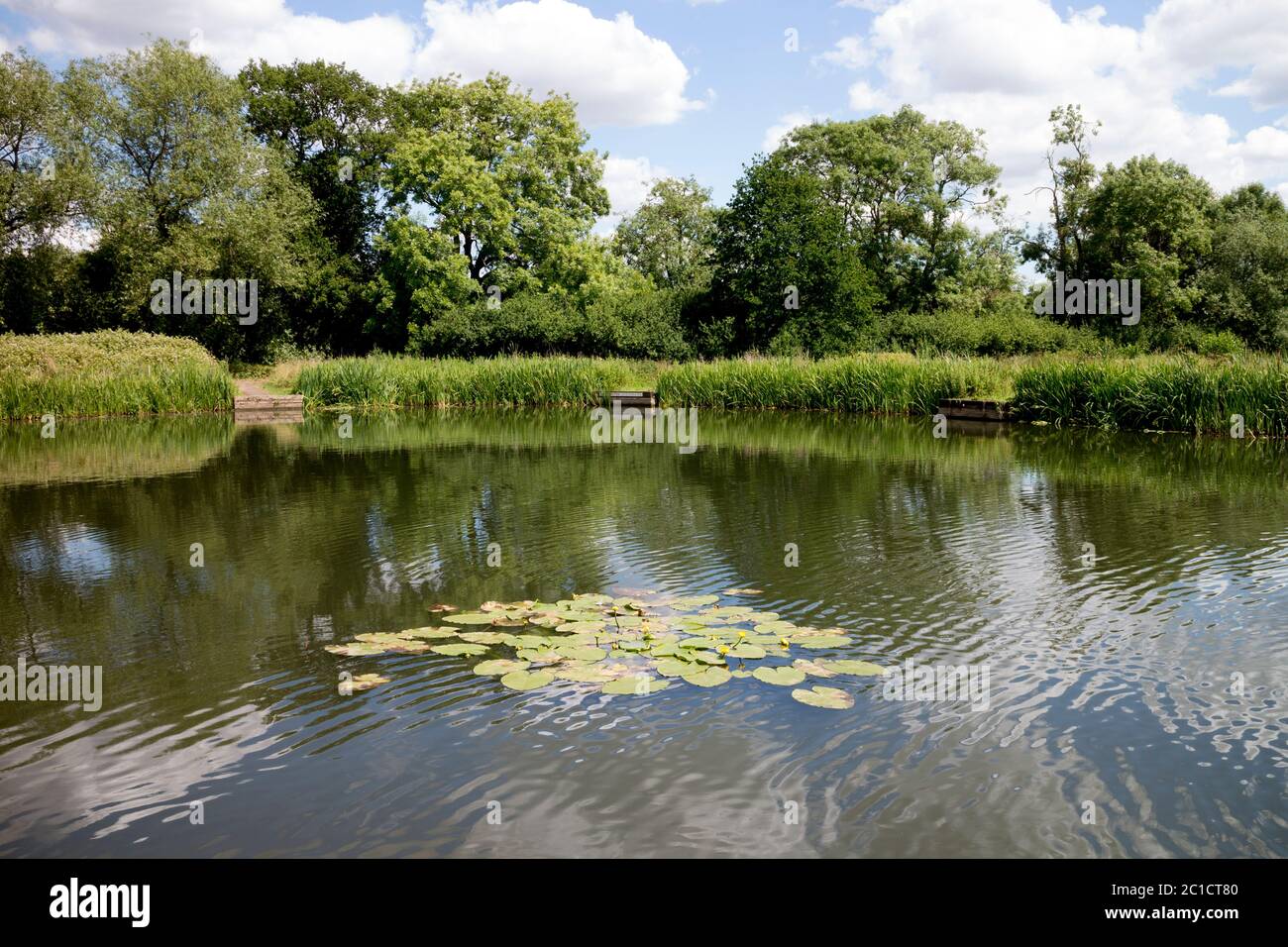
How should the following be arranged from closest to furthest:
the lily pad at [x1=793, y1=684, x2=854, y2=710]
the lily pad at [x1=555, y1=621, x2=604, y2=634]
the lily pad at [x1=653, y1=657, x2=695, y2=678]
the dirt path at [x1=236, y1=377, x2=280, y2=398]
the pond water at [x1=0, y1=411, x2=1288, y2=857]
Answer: the pond water at [x1=0, y1=411, x2=1288, y2=857]
the lily pad at [x1=793, y1=684, x2=854, y2=710]
the lily pad at [x1=653, y1=657, x2=695, y2=678]
the lily pad at [x1=555, y1=621, x2=604, y2=634]
the dirt path at [x1=236, y1=377, x2=280, y2=398]

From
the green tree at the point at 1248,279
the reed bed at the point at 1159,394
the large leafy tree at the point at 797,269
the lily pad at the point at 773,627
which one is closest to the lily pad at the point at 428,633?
the lily pad at the point at 773,627

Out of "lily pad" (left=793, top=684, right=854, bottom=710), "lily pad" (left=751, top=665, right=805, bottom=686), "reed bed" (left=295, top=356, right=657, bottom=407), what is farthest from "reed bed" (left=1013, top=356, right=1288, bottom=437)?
"lily pad" (left=793, top=684, right=854, bottom=710)

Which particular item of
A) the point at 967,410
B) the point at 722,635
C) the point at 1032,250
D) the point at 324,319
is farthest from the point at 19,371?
the point at 1032,250

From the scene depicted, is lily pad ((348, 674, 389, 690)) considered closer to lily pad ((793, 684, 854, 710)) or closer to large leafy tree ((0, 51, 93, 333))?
lily pad ((793, 684, 854, 710))

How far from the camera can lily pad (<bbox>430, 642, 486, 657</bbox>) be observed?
6293mm

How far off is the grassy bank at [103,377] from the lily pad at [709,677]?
2738 centimetres

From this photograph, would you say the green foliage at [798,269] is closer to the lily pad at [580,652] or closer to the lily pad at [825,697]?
the lily pad at [580,652]

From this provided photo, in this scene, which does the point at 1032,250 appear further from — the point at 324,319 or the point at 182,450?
the point at 182,450

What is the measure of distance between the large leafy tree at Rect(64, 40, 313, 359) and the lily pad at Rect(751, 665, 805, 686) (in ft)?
127

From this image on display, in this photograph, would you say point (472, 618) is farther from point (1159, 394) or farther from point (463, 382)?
point (463, 382)

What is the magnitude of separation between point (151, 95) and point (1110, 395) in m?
36.8
